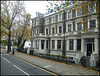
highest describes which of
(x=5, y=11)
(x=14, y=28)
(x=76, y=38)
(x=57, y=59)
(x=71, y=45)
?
(x=5, y=11)

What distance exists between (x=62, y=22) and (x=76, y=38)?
7.18 meters

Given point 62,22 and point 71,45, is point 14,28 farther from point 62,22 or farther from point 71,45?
point 71,45

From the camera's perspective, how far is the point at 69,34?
63.0 feet

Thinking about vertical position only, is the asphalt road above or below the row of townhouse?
below

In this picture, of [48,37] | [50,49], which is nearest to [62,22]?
[48,37]

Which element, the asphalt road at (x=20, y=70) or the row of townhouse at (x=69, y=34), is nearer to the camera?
the asphalt road at (x=20, y=70)

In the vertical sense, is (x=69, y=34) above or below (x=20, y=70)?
above

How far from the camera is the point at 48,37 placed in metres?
25.7

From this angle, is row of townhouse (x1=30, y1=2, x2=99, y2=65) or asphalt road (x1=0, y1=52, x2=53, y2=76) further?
row of townhouse (x1=30, y1=2, x2=99, y2=65)

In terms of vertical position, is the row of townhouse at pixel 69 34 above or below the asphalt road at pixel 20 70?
above

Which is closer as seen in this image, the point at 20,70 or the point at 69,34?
the point at 20,70

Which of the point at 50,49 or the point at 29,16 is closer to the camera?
the point at 50,49

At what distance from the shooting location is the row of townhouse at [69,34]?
1497 centimetres

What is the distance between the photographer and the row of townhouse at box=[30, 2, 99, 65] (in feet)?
49.1
